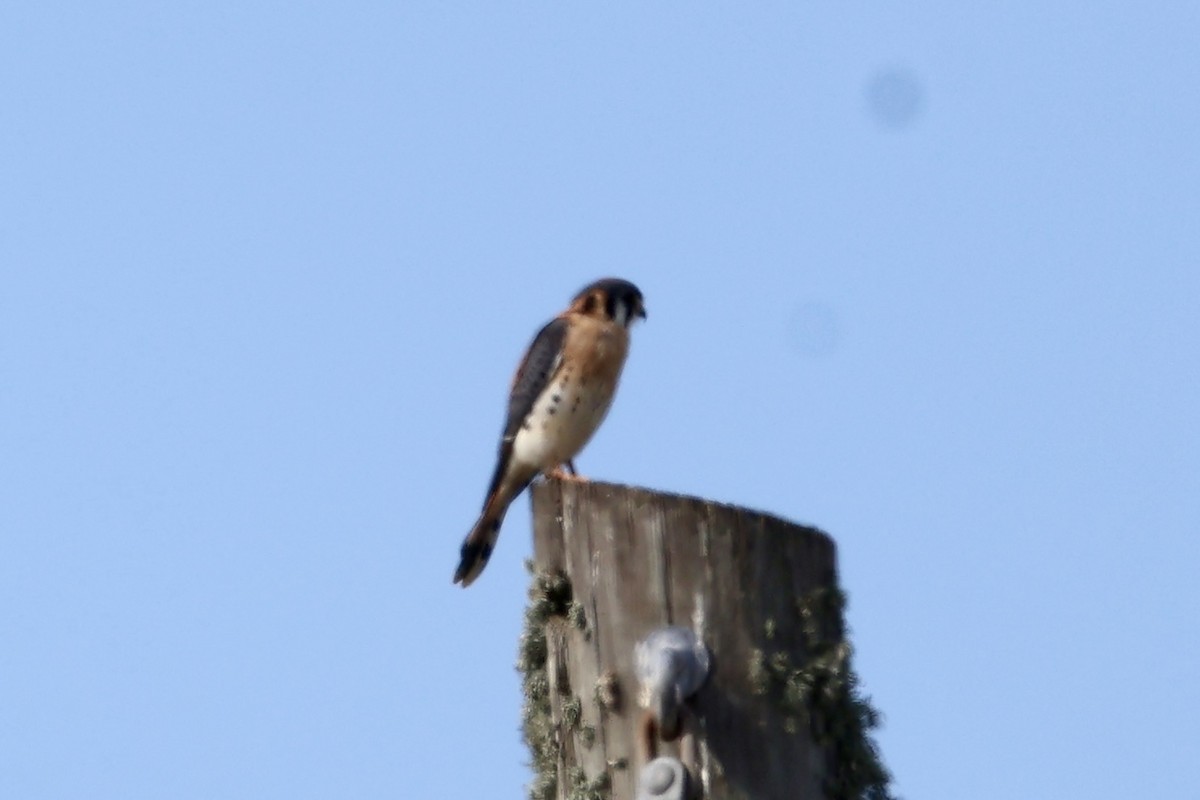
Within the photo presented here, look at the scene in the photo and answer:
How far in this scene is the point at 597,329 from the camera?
683 centimetres

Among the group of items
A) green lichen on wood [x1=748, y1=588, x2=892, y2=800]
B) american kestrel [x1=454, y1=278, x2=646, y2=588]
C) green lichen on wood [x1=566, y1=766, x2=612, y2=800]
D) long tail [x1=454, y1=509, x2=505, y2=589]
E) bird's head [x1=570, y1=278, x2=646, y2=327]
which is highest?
bird's head [x1=570, y1=278, x2=646, y2=327]

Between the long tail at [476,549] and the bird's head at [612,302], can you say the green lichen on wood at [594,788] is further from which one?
the bird's head at [612,302]

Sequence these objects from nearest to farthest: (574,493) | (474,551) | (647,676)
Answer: (647,676)
(574,493)
(474,551)

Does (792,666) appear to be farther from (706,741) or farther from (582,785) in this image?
(582,785)

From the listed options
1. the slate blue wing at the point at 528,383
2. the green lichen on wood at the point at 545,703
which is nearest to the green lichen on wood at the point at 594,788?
the green lichen on wood at the point at 545,703

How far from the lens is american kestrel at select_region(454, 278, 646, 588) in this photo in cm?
665

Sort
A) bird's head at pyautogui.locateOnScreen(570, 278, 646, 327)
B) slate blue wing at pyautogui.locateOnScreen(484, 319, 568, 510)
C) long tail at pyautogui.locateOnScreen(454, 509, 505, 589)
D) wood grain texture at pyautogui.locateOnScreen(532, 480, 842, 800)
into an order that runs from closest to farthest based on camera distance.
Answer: wood grain texture at pyautogui.locateOnScreen(532, 480, 842, 800)
long tail at pyautogui.locateOnScreen(454, 509, 505, 589)
slate blue wing at pyautogui.locateOnScreen(484, 319, 568, 510)
bird's head at pyautogui.locateOnScreen(570, 278, 646, 327)

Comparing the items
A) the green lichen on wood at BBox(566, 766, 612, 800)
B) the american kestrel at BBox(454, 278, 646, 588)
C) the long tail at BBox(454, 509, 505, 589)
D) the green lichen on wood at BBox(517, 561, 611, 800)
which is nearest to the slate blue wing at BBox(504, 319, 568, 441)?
the american kestrel at BBox(454, 278, 646, 588)

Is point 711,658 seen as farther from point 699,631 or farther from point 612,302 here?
point 612,302

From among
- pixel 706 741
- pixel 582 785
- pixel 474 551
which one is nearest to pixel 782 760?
pixel 706 741

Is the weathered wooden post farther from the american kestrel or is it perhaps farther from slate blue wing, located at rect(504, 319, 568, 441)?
slate blue wing, located at rect(504, 319, 568, 441)

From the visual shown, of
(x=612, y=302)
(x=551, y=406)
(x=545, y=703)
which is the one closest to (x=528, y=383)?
(x=551, y=406)

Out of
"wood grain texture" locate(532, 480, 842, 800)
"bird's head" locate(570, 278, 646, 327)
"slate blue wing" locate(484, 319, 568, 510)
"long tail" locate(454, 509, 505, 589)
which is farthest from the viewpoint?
"bird's head" locate(570, 278, 646, 327)

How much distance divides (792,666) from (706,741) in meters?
0.19
